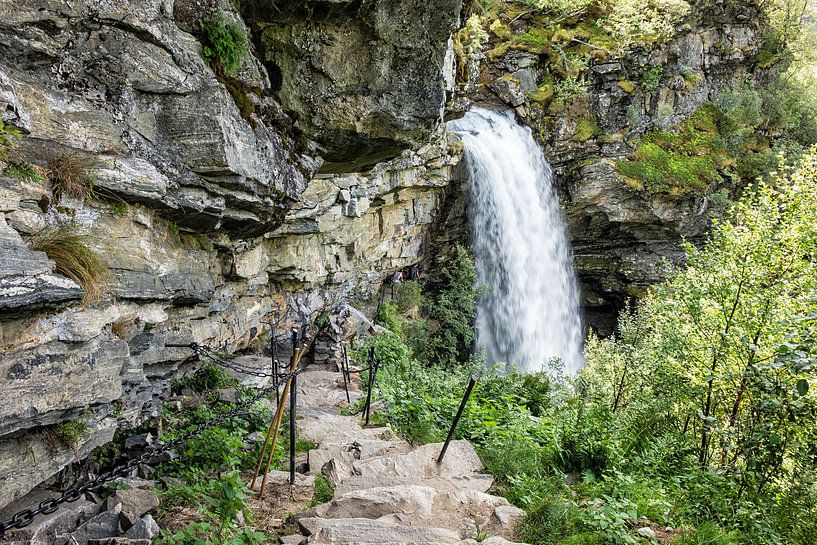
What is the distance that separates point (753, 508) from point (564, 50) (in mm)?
21877

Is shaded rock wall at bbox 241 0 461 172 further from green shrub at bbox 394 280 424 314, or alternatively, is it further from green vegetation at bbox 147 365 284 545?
green shrub at bbox 394 280 424 314

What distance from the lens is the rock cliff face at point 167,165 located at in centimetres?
409

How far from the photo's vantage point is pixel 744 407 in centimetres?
712

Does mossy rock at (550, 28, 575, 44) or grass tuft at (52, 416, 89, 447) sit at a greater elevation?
mossy rock at (550, 28, 575, 44)

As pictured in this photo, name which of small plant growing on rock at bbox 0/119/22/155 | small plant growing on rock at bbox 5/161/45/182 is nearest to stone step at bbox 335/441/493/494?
small plant growing on rock at bbox 5/161/45/182

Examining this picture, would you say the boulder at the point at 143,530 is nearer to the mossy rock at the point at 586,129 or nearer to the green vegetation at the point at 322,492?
the green vegetation at the point at 322,492

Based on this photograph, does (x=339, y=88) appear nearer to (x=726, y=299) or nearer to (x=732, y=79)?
(x=726, y=299)

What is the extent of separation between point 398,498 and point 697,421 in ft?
19.3

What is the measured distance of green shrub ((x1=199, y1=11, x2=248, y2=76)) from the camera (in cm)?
588

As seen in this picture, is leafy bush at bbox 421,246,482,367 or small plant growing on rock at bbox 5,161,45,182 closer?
small plant growing on rock at bbox 5,161,45,182

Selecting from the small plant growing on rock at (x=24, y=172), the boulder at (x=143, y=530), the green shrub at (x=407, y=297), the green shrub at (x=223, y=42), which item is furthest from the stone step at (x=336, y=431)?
the green shrub at (x=407, y=297)

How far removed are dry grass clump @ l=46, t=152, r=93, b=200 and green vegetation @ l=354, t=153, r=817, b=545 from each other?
18.1 feet

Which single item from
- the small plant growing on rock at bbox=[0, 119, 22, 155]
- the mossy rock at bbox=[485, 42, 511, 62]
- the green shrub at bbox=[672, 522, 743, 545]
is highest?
the mossy rock at bbox=[485, 42, 511, 62]

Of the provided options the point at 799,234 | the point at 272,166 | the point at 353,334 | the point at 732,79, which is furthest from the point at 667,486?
the point at 732,79
